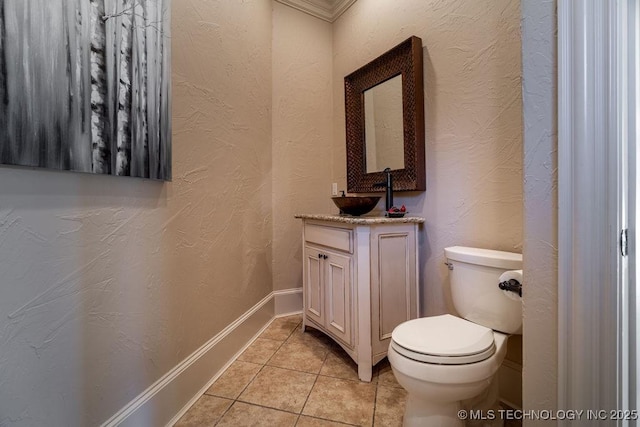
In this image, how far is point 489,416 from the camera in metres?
1.19

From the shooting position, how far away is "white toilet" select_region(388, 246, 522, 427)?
100cm

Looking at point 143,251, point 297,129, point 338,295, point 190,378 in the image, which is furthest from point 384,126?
point 190,378

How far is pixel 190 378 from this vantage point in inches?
53.7

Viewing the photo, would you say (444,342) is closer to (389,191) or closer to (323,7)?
(389,191)

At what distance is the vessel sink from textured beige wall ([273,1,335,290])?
0.73 m

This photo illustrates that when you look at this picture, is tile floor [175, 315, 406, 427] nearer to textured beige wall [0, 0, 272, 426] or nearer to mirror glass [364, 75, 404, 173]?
textured beige wall [0, 0, 272, 426]

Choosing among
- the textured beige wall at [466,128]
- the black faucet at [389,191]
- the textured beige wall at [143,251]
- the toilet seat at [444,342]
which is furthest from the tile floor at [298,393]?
the black faucet at [389,191]

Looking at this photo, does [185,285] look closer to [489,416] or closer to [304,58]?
[489,416]

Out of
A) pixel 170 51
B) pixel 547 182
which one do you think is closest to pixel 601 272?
pixel 547 182

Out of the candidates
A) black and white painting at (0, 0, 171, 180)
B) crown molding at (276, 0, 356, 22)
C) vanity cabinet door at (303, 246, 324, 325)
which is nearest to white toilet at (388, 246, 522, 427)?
vanity cabinet door at (303, 246, 324, 325)

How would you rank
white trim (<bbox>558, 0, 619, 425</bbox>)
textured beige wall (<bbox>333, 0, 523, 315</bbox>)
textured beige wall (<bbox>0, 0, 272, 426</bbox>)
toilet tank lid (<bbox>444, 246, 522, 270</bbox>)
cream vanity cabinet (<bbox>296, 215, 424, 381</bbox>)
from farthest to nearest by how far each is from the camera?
cream vanity cabinet (<bbox>296, 215, 424, 381</bbox>) → textured beige wall (<bbox>333, 0, 523, 315</bbox>) → toilet tank lid (<bbox>444, 246, 522, 270</bbox>) → textured beige wall (<bbox>0, 0, 272, 426</bbox>) → white trim (<bbox>558, 0, 619, 425</bbox>)

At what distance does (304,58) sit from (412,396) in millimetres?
2506

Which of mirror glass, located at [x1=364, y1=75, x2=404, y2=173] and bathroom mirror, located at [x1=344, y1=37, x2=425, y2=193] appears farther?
mirror glass, located at [x1=364, y1=75, x2=404, y2=173]

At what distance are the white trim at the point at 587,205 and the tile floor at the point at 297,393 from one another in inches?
33.0
